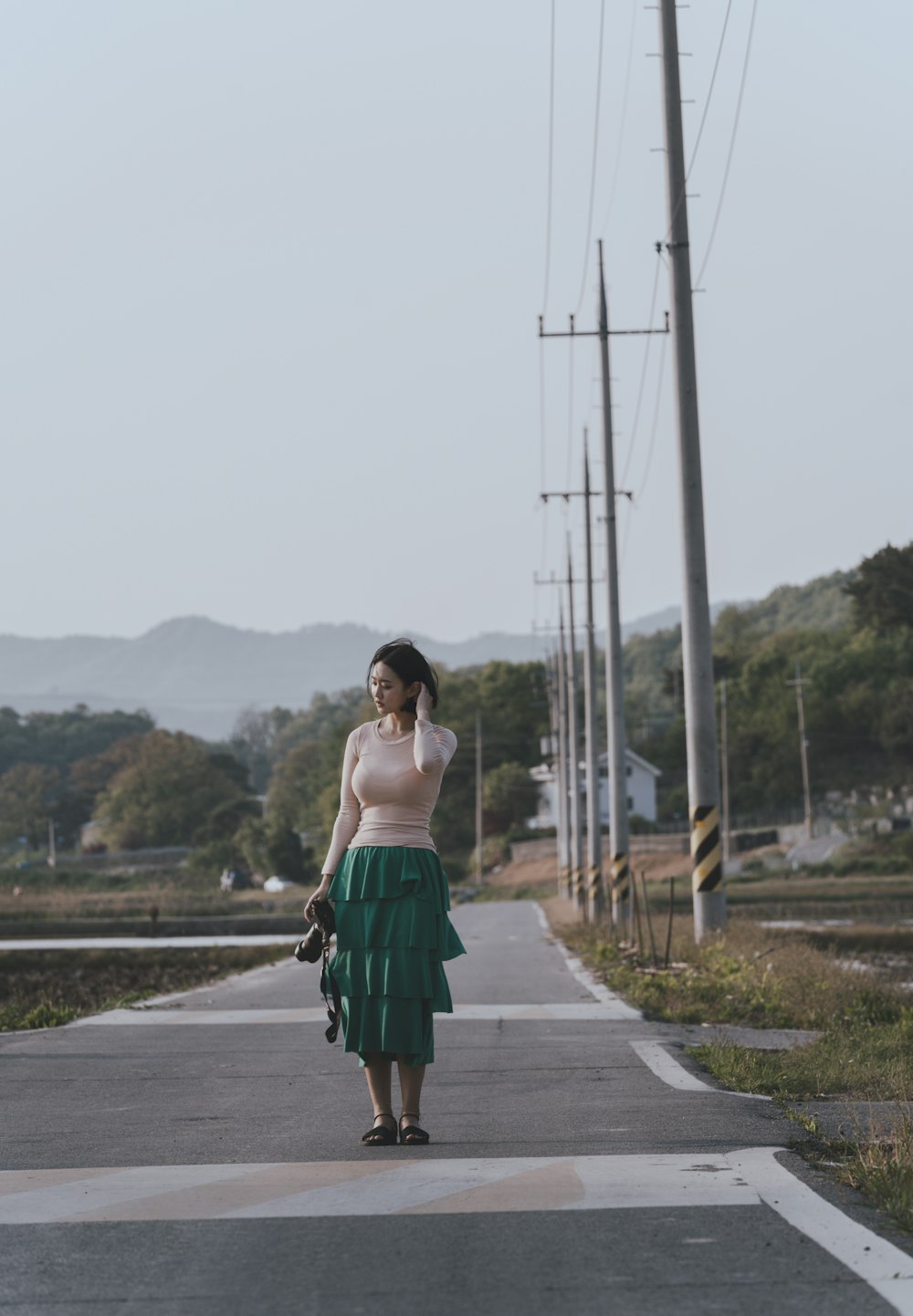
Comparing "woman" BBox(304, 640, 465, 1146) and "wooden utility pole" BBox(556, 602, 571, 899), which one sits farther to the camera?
"wooden utility pole" BBox(556, 602, 571, 899)

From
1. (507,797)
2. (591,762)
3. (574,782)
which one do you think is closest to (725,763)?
(507,797)

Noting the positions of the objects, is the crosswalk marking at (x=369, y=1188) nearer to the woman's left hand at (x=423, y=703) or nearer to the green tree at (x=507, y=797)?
the woman's left hand at (x=423, y=703)

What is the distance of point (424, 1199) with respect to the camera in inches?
229

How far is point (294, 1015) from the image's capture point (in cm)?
1494

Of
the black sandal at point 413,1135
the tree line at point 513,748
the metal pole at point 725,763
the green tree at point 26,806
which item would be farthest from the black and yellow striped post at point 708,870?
the green tree at point 26,806

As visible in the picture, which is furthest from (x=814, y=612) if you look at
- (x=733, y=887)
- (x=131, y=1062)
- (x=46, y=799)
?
(x=131, y=1062)

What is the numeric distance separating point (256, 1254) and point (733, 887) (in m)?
63.9

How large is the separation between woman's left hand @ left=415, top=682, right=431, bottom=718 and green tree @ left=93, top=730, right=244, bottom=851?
12844 centimetres

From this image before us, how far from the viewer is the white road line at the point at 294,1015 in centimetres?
1397

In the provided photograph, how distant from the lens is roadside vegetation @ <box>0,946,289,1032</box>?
1556cm

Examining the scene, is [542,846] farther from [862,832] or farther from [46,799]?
[46,799]

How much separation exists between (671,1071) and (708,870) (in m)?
10.6

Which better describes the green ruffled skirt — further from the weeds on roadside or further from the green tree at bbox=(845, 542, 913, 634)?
the green tree at bbox=(845, 542, 913, 634)

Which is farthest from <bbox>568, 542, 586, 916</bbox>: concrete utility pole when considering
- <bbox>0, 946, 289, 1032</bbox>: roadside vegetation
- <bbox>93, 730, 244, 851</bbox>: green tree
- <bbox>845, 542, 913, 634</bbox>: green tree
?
<bbox>93, 730, 244, 851</bbox>: green tree
